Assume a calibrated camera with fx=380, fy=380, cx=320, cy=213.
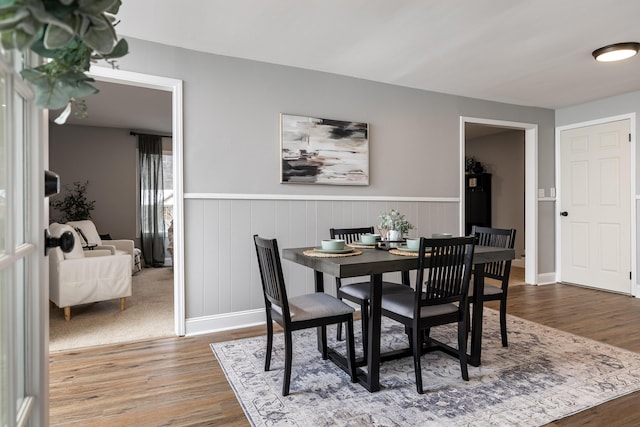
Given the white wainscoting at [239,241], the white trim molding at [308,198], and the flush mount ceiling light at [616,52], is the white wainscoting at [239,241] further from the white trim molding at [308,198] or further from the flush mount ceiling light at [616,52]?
the flush mount ceiling light at [616,52]

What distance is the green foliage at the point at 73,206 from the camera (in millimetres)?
6012

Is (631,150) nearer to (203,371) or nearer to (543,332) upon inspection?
(543,332)

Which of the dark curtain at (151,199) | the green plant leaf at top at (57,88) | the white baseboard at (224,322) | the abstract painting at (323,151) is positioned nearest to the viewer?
the green plant leaf at top at (57,88)

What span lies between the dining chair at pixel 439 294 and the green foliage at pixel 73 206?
5.65m

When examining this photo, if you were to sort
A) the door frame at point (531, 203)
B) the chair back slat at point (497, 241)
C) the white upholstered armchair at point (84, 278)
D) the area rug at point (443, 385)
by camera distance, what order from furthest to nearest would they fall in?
1. the door frame at point (531, 203)
2. the white upholstered armchair at point (84, 278)
3. the chair back slat at point (497, 241)
4. the area rug at point (443, 385)

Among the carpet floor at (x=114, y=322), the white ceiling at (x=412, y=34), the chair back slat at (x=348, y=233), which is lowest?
A: the carpet floor at (x=114, y=322)

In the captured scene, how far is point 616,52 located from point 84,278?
500cm

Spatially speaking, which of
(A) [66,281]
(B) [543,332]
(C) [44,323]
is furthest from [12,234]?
(B) [543,332]

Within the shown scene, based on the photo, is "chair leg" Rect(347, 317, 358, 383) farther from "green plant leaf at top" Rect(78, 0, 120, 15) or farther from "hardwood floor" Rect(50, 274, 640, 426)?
"green plant leaf at top" Rect(78, 0, 120, 15)

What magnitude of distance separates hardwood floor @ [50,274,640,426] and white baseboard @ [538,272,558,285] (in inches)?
58.6

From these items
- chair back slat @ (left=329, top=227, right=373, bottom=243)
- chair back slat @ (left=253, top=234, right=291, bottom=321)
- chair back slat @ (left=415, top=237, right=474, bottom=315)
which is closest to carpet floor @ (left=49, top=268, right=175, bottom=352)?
chair back slat @ (left=253, top=234, right=291, bottom=321)

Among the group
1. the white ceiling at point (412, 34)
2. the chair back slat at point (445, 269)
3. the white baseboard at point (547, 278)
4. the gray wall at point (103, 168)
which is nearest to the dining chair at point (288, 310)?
the chair back slat at point (445, 269)

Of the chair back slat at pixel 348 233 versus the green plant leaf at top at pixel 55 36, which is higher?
the green plant leaf at top at pixel 55 36

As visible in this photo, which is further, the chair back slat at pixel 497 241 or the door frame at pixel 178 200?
the door frame at pixel 178 200
